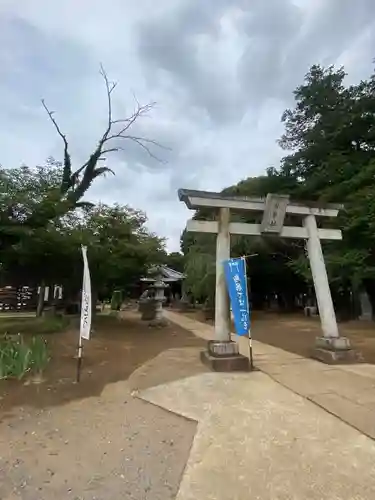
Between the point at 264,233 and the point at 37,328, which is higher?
the point at 264,233

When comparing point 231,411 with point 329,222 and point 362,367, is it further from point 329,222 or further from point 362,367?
point 329,222

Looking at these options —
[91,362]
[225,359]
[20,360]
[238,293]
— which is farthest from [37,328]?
[238,293]

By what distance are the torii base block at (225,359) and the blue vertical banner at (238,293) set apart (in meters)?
0.38

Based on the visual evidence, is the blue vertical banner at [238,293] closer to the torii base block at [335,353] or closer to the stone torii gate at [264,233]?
the stone torii gate at [264,233]

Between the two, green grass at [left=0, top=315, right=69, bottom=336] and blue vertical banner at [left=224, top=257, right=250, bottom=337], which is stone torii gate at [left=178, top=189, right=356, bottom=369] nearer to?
blue vertical banner at [left=224, top=257, right=250, bottom=337]

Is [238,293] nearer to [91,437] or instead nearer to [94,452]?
[91,437]

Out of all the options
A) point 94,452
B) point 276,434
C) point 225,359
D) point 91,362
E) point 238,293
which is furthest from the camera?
point 91,362

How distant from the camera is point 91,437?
3.92 m

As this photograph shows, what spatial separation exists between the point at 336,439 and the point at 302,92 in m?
19.7

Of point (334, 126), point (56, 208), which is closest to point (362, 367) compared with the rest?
point (56, 208)

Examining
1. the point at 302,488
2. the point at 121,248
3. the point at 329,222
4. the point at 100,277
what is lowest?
the point at 302,488

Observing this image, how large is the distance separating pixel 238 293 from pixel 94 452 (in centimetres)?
432

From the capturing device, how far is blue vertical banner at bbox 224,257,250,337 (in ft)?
23.6

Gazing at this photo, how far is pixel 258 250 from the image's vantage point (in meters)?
19.8
